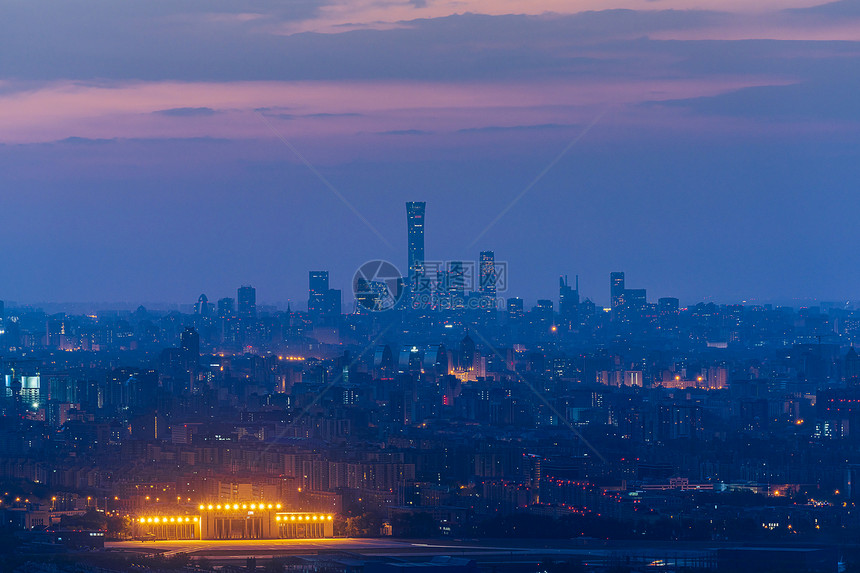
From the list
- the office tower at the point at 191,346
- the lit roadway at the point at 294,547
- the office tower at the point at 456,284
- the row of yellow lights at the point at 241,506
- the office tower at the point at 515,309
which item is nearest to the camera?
the lit roadway at the point at 294,547

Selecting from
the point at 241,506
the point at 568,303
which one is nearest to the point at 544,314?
the point at 568,303

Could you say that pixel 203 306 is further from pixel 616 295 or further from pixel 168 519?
pixel 168 519

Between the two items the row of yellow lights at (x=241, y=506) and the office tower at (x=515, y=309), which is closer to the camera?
the row of yellow lights at (x=241, y=506)

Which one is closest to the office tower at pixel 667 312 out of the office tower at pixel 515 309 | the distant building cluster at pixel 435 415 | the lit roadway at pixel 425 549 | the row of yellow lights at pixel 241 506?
the distant building cluster at pixel 435 415

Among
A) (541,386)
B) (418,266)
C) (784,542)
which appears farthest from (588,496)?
(418,266)

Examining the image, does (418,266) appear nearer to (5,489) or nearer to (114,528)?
(5,489)

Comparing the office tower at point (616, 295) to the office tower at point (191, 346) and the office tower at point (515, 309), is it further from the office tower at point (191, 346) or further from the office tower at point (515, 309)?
the office tower at point (191, 346)
